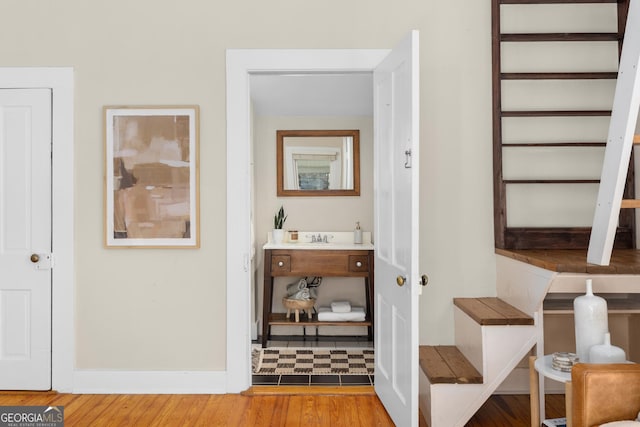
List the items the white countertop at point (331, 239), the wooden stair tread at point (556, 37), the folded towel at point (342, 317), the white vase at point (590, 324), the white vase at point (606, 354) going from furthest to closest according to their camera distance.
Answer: the white countertop at point (331, 239)
the folded towel at point (342, 317)
the wooden stair tread at point (556, 37)
the white vase at point (590, 324)
the white vase at point (606, 354)

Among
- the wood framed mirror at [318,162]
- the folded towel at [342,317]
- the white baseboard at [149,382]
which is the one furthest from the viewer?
the wood framed mirror at [318,162]

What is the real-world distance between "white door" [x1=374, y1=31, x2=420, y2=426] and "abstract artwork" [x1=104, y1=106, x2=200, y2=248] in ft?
3.70

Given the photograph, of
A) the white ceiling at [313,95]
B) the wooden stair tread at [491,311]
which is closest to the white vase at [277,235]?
the white ceiling at [313,95]

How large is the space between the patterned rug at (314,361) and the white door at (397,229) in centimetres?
73

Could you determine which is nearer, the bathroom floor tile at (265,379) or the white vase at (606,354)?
the white vase at (606,354)

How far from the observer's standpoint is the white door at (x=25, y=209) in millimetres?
2973

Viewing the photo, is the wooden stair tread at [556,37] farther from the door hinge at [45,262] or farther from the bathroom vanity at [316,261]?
the door hinge at [45,262]

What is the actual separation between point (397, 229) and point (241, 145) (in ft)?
3.60

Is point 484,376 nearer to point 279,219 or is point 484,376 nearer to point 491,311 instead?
point 491,311

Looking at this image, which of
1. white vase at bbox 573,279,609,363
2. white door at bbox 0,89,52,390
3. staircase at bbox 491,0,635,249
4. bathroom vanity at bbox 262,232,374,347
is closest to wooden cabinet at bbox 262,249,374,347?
bathroom vanity at bbox 262,232,374,347

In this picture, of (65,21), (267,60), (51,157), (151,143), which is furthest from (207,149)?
(65,21)

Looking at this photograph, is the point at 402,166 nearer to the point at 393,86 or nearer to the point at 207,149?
the point at 393,86

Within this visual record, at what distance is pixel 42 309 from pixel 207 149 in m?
→ 1.41

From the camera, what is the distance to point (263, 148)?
475cm
